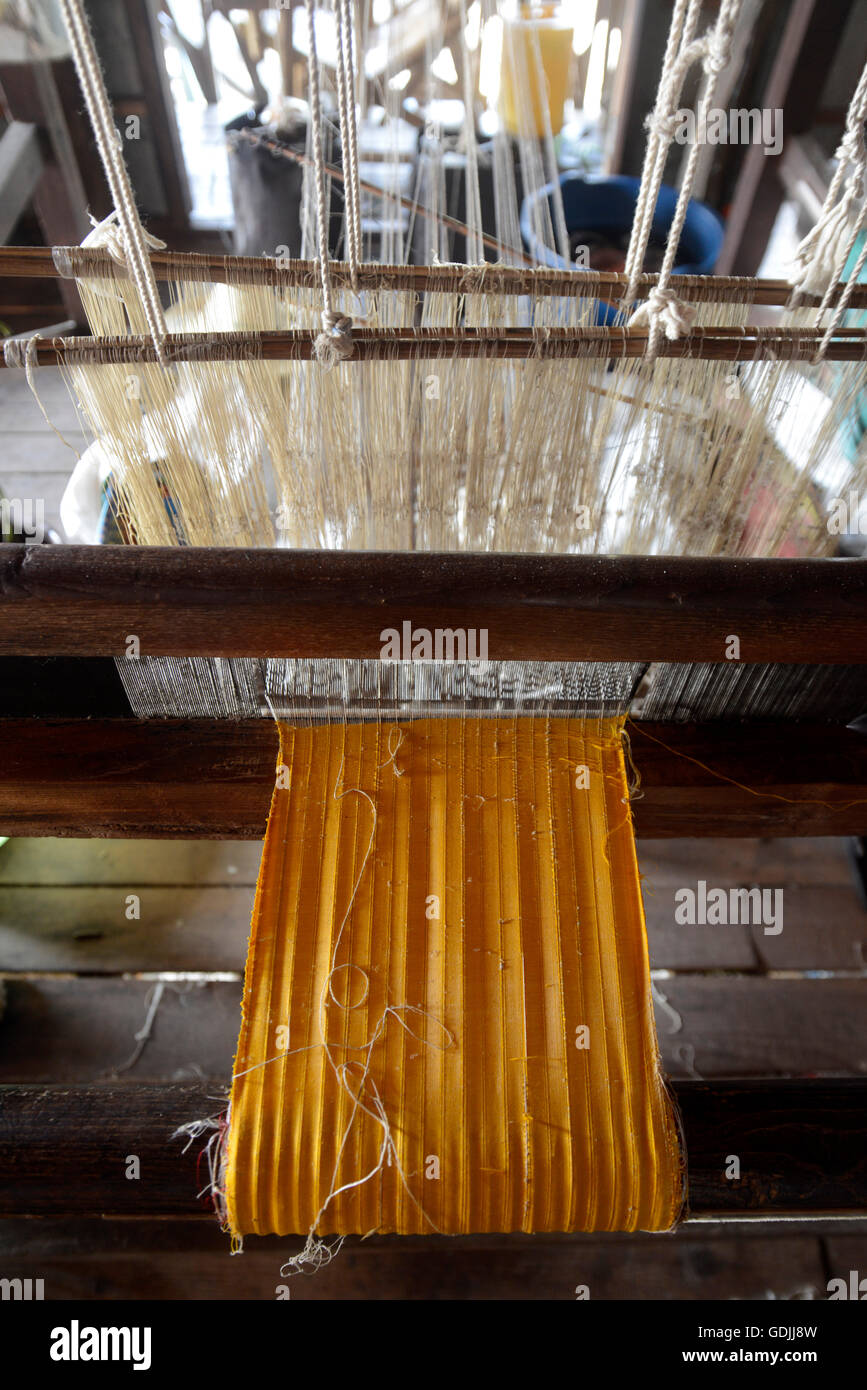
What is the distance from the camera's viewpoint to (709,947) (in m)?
2.14

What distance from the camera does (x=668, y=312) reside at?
116 centimetres

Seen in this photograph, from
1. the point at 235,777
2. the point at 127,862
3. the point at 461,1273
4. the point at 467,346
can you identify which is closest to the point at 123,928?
the point at 127,862

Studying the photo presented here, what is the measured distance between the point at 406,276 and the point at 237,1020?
1626 mm

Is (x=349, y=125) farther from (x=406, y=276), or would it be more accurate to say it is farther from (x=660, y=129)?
(x=660, y=129)

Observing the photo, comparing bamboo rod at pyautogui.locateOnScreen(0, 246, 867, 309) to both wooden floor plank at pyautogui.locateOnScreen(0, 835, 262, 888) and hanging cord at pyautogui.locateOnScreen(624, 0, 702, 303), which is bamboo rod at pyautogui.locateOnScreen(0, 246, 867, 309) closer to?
hanging cord at pyautogui.locateOnScreen(624, 0, 702, 303)

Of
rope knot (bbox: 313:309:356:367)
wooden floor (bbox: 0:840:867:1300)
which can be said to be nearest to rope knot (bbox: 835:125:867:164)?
rope knot (bbox: 313:309:356:367)

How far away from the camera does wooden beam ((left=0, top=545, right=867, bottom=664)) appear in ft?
3.50

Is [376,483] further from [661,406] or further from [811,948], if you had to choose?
[811,948]

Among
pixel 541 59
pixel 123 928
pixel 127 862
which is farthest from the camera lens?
pixel 541 59

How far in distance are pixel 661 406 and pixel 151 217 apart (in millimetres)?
3635

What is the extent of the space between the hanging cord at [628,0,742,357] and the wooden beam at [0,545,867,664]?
349mm

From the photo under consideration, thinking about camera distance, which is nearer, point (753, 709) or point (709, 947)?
point (753, 709)
